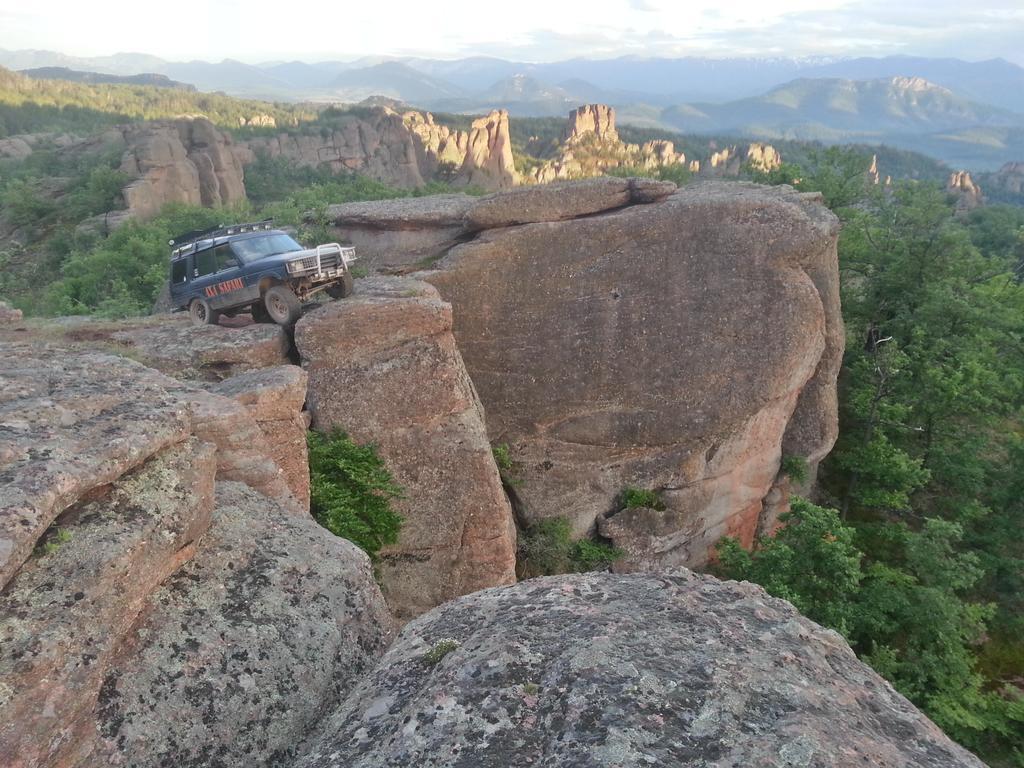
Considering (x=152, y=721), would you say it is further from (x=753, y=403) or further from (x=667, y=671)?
(x=753, y=403)

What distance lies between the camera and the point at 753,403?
16.8 meters

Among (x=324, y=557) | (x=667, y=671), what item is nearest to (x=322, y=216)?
(x=324, y=557)

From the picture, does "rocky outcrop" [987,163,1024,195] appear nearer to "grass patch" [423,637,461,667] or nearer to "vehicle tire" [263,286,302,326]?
"vehicle tire" [263,286,302,326]

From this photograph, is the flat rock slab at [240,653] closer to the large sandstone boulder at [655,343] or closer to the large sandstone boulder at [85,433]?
the large sandstone boulder at [85,433]

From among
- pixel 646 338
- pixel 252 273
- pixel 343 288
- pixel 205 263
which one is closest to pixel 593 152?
pixel 646 338

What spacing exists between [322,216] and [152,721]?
18.0 metres

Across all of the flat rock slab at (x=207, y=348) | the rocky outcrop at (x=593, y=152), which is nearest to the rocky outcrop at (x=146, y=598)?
the flat rock slab at (x=207, y=348)

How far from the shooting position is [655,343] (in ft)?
55.9

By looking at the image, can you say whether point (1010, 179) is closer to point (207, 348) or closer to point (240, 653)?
point (207, 348)

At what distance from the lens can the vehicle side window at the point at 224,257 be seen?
630 inches

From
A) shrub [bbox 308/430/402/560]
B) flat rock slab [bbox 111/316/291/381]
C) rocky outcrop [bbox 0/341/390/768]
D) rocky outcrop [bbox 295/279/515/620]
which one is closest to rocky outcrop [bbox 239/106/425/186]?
flat rock slab [bbox 111/316/291/381]

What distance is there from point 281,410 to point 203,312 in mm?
6946

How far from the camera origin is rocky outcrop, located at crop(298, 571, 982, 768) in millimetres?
3910

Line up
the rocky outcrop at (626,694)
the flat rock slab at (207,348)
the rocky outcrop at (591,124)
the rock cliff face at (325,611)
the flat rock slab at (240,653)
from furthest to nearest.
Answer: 1. the rocky outcrop at (591,124)
2. the flat rock slab at (207,348)
3. the flat rock slab at (240,653)
4. the rock cliff face at (325,611)
5. the rocky outcrop at (626,694)
